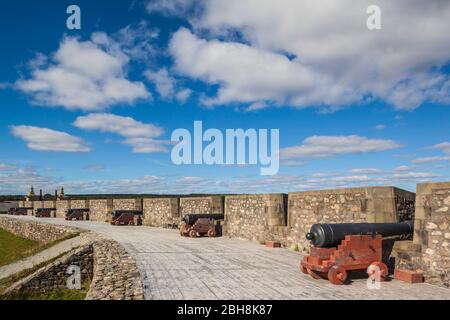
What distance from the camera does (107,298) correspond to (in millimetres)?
5590

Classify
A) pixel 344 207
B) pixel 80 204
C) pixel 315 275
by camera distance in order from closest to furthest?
1. pixel 315 275
2. pixel 344 207
3. pixel 80 204

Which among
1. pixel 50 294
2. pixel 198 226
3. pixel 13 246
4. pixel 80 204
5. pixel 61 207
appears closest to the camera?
pixel 50 294

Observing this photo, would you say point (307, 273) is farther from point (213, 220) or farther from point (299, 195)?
point (213, 220)

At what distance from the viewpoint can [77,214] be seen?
29.3 metres

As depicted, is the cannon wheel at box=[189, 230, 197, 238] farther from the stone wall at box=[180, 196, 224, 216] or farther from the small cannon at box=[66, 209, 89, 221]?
the small cannon at box=[66, 209, 89, 221]

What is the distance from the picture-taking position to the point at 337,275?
6.54m

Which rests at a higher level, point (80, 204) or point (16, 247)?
point (80, 204)

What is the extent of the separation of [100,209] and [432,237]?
82.5 ft

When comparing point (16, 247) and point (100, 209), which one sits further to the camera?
point (100, 209)

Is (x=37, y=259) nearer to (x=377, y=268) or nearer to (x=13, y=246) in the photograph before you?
(x=13, y=246)

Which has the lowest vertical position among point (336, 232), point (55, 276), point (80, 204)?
point (55, 276)

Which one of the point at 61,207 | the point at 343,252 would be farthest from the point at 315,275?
the point at 61,207
